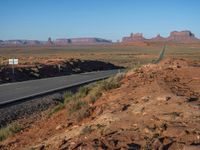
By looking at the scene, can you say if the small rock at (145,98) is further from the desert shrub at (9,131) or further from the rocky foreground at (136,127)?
the desert shrub at (9,131)

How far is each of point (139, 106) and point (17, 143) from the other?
11.0ft

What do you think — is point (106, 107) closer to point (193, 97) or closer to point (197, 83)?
point (193, 97)

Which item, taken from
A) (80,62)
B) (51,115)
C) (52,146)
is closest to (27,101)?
(51,115)

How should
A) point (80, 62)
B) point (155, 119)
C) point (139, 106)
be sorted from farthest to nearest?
point (80, 62)
point (139, 106)
point (155, 119)

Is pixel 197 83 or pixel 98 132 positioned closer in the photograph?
pixel 98 132

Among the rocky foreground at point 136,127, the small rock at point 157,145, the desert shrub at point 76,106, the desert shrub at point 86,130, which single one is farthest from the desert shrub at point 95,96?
the small rock at point 157,145

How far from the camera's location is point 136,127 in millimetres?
9516

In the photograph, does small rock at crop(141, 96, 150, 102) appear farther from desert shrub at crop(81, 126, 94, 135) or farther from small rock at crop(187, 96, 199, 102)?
desert shrub at crop(81, 126, 94, 135)

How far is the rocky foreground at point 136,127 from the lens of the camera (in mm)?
8422

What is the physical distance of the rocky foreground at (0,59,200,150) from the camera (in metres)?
8.42

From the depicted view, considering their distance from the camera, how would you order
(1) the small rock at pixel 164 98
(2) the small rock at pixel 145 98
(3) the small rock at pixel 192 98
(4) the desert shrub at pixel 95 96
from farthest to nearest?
(4) the desert shrub at pixel 95 96
(2) the small rock at pixel 145 98
(1) the small rock at pixel 164 98
(3) the small rock at pixel 192 98

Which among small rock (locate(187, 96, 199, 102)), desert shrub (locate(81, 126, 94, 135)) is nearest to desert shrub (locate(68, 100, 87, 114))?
small rock (locate(187, 96, 199, 102))

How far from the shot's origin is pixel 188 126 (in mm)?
9227

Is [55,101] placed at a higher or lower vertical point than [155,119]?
lower
